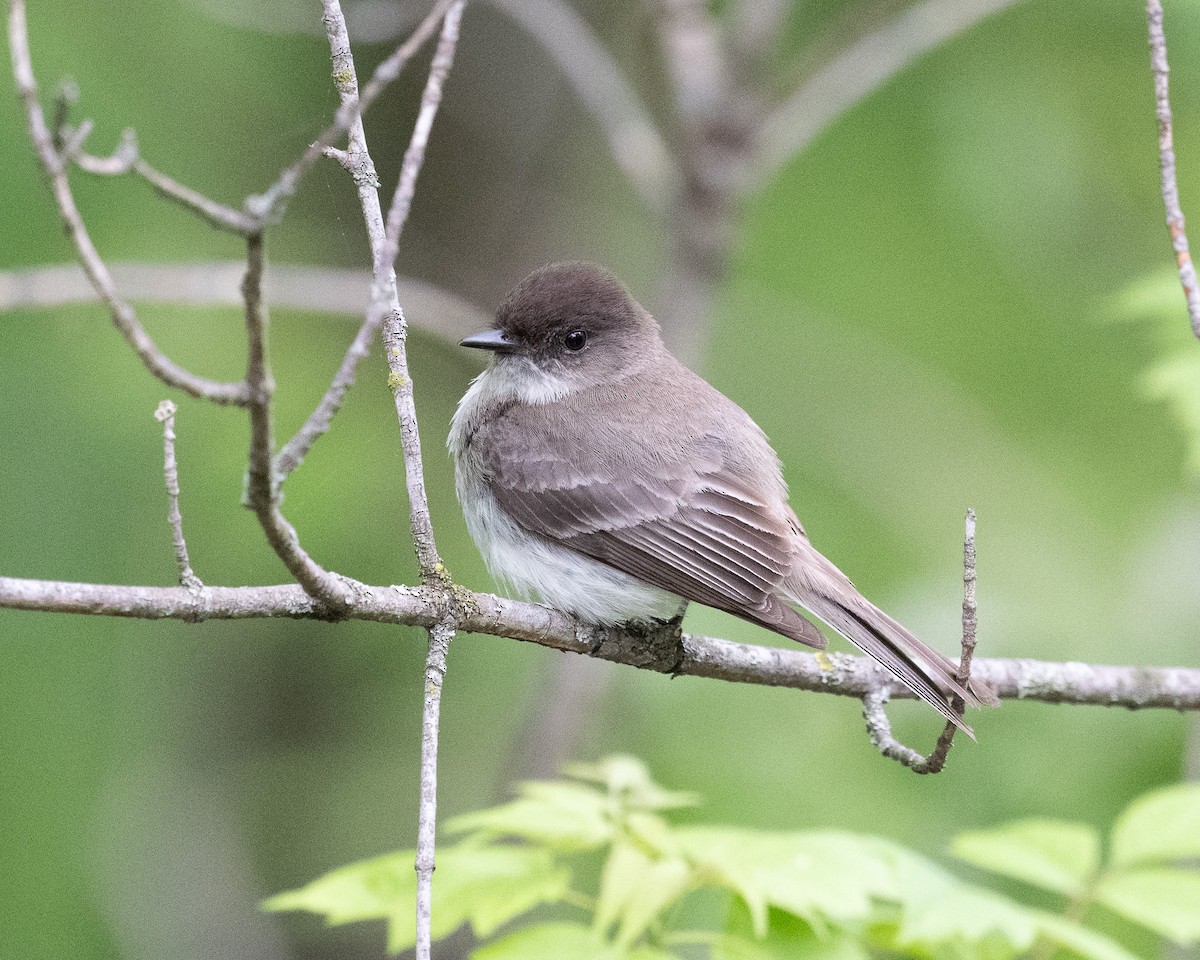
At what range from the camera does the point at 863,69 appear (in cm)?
551

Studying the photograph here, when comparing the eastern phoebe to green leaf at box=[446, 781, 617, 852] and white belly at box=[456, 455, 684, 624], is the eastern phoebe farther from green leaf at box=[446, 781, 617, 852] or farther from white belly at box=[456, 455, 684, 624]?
green leaf at box=[446, 781, 617, 852]

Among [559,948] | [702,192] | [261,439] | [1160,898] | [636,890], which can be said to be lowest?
[559,948]

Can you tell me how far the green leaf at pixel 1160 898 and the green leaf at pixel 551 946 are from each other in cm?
110

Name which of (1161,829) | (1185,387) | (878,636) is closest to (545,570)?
(878,636)

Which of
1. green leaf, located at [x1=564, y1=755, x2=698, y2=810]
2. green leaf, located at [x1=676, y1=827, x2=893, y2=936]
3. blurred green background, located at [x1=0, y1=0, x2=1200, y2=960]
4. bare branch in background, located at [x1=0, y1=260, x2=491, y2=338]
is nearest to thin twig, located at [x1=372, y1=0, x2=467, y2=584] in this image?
bare branch in background, located at [x1=0, y1=260, x2=491, y2=338]

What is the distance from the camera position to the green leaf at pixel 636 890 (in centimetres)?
253

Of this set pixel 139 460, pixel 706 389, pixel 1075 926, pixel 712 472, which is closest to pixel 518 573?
pixel 712 472

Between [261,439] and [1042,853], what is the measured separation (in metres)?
2.13

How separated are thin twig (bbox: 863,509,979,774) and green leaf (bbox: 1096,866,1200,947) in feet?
1.60

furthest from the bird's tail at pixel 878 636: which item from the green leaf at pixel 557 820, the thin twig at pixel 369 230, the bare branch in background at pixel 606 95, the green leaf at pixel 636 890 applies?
the bare branch in background at pixel 606 95

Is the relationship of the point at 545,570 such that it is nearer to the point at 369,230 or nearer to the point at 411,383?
the point at 411,383

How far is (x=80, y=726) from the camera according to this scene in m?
5.49

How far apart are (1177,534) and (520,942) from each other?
3.56 metres

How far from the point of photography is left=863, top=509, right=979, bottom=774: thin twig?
7.38 ft
